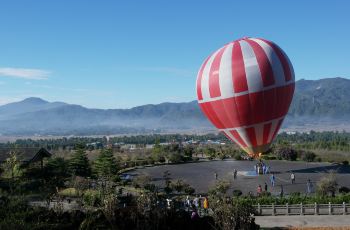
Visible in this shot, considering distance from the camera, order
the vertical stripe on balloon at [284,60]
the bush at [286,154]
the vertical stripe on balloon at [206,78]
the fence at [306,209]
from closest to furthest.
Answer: the vertical stripe on balloon at [284,60] < the vertical stripe on balloon at [206,78] < the fence at [306,209] < the bush at [286,154]

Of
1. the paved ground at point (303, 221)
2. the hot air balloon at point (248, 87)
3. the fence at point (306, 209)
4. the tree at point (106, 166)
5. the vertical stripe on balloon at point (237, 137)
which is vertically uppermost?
the hot air balloon at point (248, 87)

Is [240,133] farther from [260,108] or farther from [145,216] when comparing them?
[145,216]

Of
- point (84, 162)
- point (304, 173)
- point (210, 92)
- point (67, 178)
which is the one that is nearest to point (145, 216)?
point (210, 92)

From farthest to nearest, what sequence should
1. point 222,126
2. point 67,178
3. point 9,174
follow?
point 67,178, point 9,174, point 222,126

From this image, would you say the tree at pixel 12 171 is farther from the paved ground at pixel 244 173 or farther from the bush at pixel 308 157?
the bush at pixel 308 157

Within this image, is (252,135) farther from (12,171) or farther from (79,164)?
(79,164)

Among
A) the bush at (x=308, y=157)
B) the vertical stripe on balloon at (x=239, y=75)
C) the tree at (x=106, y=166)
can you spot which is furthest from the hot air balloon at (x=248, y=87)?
the bush at (x=308, y=157)

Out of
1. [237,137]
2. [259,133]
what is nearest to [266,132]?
[259,133]
